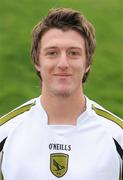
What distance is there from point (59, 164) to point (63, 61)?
680mm

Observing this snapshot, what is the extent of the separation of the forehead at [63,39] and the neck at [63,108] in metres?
0.37

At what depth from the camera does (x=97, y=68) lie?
10375 millimetres

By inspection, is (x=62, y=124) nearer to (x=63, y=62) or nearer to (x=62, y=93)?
(x=62, y=93)

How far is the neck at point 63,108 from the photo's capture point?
450cm

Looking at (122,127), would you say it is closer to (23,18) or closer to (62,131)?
(62,131)

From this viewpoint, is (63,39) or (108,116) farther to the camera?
(108,116)

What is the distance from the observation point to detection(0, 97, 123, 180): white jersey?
4.36 m

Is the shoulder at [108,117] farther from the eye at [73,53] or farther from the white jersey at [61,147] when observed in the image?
the eye at [73,53]

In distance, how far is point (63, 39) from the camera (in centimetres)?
431

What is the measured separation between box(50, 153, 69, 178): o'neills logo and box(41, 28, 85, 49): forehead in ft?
2.37

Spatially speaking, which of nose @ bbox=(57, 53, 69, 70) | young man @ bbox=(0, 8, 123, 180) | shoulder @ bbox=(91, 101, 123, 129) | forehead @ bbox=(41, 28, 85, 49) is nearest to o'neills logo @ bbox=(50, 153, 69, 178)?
young man @ bbox=(0, 8, 123, 180)

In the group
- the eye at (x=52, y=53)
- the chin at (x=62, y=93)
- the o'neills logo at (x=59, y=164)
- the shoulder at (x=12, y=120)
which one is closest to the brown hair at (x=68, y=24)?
the eye at (x=52, y=53)

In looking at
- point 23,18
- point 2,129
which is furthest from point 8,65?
point 2,129

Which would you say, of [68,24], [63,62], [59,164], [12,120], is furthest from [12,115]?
[68,24]
